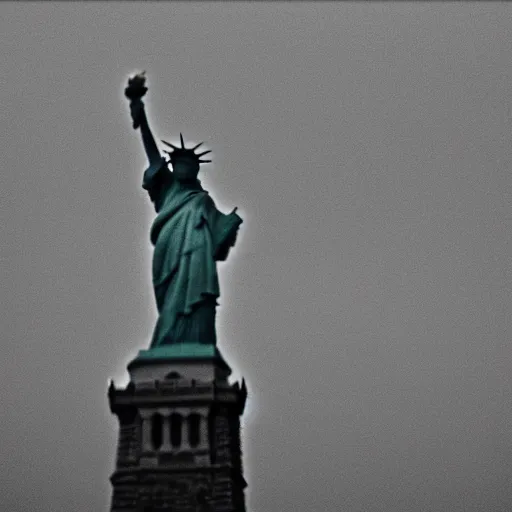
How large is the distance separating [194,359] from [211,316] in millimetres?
1962

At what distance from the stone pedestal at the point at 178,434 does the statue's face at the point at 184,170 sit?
615 centimetres

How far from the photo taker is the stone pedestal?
37000mm

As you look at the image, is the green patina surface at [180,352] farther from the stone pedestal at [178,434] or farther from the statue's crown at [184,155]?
the statue's crown at [184,155]

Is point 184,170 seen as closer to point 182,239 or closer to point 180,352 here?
point 182,239

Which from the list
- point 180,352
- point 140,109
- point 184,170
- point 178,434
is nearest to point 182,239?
point 184,170

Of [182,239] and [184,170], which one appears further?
[184,170]

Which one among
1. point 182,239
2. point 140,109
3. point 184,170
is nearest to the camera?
point 182,239

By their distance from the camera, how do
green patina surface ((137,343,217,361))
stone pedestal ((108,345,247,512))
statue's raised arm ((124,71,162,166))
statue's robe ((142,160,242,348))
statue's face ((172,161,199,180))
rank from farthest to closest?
statue's face ((172,161,199,180)) < statue's raised arm ((124,71,162,166)) < statue's robe ((142,160,242,348)) < green patina surface ((137,343,217,361)) < stone pedestal ((108,345,247,512))

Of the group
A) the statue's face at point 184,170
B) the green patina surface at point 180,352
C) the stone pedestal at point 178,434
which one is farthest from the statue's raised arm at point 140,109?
the stone pedestal at point 178,434

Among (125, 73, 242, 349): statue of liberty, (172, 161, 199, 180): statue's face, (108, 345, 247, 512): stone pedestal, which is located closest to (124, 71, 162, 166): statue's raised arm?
(125, 73, 242, 349): statue of liberty

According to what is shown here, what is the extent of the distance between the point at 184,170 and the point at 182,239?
104 inches

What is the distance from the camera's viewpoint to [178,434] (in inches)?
1494

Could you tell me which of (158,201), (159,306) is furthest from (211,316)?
(158,201)

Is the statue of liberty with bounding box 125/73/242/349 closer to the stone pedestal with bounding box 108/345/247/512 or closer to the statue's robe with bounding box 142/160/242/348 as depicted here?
the statue's robe with bounding box 142/160/242/348
